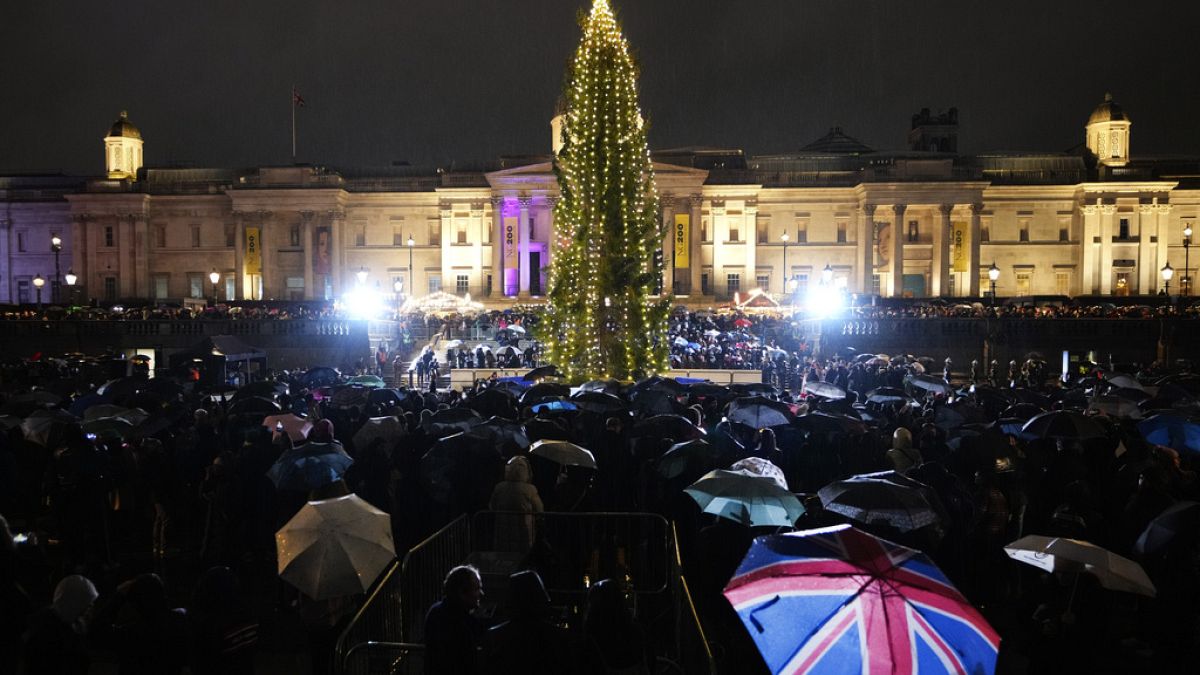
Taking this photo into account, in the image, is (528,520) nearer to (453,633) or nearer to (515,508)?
(515,508)

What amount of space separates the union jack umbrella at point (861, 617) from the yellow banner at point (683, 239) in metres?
63.4

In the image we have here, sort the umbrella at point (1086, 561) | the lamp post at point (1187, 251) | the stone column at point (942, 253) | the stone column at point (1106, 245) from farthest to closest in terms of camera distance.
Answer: the stone column at point (1106, 245) → the stone column at point (942, 253) → the lamp post at point (1187, 251) → the umbrella at point (1086, 561)

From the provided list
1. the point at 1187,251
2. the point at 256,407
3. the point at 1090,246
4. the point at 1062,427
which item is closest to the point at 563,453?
the point at 1062,427

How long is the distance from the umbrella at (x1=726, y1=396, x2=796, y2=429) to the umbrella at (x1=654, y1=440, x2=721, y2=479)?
12.6 feet

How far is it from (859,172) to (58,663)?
7184 cm

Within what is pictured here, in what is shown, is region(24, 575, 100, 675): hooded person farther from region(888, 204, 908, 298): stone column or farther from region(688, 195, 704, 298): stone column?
region(888, 204, 908, 298): stone column

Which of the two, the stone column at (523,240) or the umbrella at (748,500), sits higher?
the stone column at (523,240)

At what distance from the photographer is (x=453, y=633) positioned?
225 inches

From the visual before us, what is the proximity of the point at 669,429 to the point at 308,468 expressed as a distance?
4639 mm

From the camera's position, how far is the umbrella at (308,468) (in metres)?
9.57

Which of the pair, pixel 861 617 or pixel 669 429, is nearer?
pixel 861 617

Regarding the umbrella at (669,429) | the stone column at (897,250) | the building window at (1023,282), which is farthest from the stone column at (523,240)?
the umbrella at (669,429)

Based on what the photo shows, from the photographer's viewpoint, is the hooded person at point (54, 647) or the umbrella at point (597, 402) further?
the umbrella at point (597, 402)

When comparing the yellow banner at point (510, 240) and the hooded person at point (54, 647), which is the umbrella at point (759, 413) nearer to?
the hooded person at point (54, 647)
